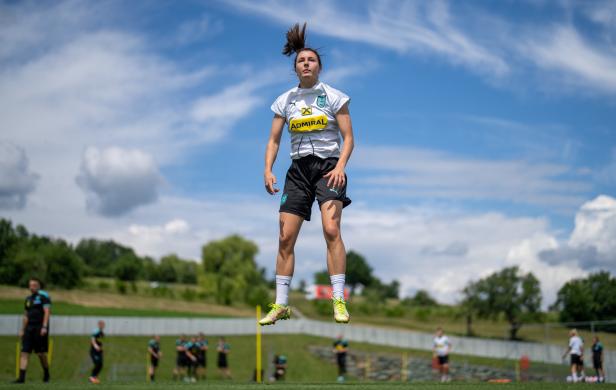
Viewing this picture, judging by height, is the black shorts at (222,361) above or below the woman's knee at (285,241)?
below

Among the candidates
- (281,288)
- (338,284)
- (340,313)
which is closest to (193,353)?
(281,288)

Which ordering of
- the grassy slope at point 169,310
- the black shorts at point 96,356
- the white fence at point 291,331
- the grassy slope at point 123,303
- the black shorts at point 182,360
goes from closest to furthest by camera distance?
the black shorts at point 96,356, the black shorts at point 182,360, the white fence at point 291,331, the grassy slope at point 169,310, the grassy slope at point 123,303

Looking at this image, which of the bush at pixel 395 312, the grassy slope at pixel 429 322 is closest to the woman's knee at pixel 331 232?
the grassy slope at pixel 429 322

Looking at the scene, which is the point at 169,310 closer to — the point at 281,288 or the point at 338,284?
the point at 281,288

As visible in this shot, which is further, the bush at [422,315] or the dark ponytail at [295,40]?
the bush at [422,315]

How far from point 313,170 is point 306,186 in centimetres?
17

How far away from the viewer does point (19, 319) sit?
51.8m

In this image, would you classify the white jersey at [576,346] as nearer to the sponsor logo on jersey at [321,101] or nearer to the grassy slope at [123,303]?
the sponsor logo on jersey at [321,101]

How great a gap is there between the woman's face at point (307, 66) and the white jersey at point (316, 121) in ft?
0.36

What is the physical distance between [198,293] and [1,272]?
24980 millimetres

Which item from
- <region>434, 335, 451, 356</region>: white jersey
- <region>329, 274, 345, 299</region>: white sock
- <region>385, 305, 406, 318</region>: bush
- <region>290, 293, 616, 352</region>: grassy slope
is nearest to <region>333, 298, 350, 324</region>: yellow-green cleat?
<region>329, 274, 345, 299</region>: white sock

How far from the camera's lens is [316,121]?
21.8 feet

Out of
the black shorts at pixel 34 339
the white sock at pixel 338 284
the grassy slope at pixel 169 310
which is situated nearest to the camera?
the white sock at pixel 338 284

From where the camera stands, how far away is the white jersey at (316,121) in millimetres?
6668
